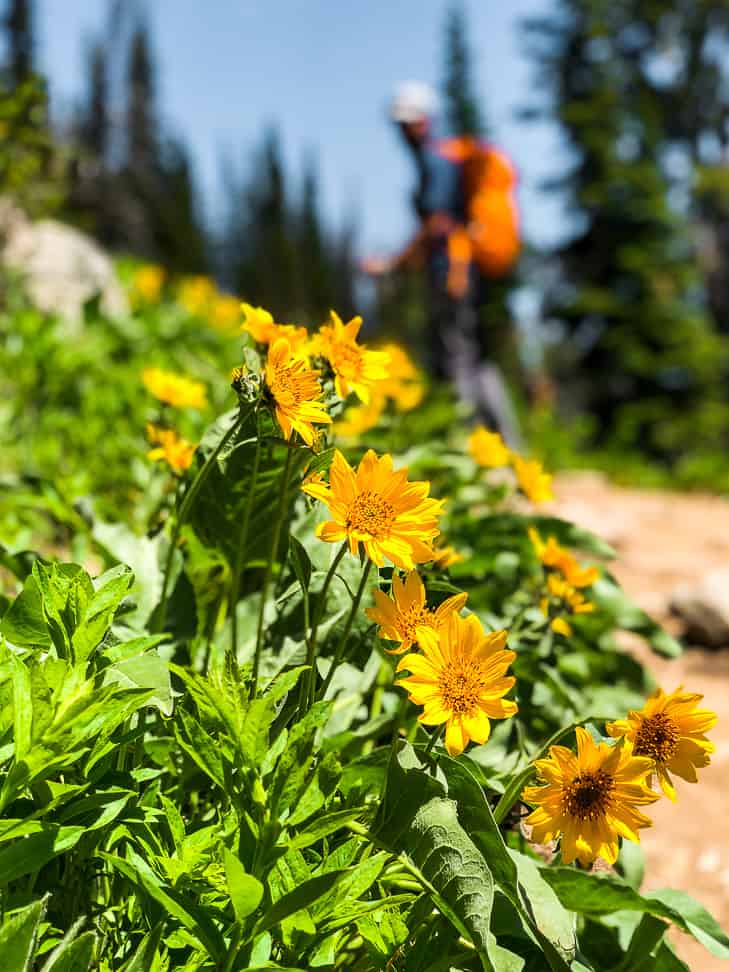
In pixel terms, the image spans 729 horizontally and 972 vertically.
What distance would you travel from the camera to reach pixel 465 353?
528 centimetres

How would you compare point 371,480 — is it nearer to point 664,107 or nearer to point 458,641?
point 458,641

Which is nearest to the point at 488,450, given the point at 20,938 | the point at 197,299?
the point at 20,938

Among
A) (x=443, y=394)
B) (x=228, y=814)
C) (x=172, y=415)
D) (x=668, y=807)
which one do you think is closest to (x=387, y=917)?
(x=228, y=814)

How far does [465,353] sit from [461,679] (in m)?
4.56

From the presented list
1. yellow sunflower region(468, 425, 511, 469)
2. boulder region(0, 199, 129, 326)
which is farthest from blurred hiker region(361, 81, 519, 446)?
yellow sunflower region(468, 425, 511, 469)

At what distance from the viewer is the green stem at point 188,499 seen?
100cm

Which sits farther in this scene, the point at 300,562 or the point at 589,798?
the point at 300,562

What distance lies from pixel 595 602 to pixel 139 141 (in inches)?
1668

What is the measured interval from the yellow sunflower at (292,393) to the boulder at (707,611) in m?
2.58

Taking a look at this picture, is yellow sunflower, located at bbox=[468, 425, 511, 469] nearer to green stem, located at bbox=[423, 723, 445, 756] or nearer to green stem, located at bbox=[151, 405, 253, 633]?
green stem, located at bbox=[151, 405, 253, 633]

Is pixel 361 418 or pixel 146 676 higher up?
pixel 146 676

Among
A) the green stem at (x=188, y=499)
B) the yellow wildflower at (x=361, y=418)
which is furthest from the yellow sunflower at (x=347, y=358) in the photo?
the yellow wildflower at (x=361, y=418)

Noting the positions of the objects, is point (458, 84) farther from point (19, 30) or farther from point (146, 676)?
point (146, 676)

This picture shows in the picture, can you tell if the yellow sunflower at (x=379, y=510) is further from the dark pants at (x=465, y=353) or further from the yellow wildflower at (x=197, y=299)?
the yellow wildflower at (x=197, y=299)
